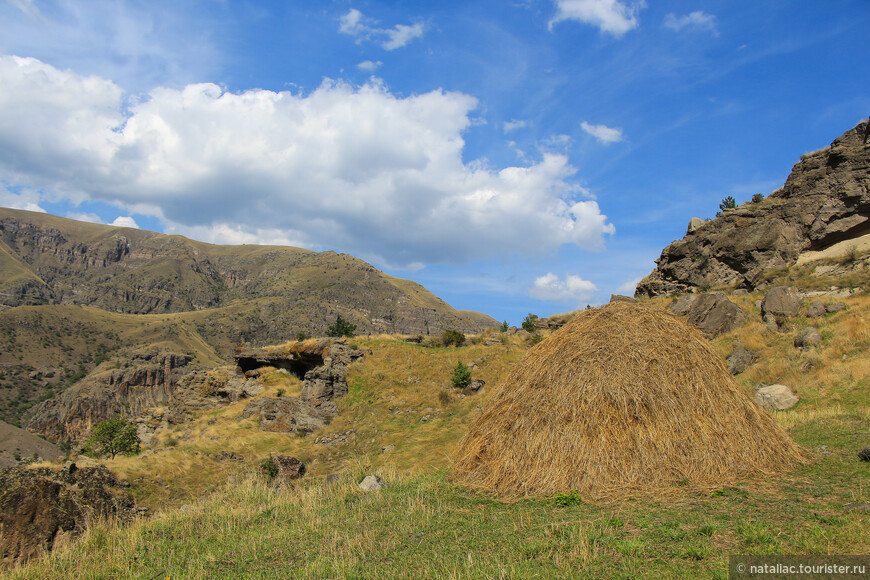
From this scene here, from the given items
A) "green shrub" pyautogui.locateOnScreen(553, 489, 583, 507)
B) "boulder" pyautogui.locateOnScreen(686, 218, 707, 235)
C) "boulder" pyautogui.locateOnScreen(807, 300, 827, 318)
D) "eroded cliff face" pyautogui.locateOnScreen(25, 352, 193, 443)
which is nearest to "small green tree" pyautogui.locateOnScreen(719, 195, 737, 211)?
"boulder" pyautogui.locateOnScreen(686, 218, 707, 235)

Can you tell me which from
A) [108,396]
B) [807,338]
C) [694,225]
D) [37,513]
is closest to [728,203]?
[694,225]

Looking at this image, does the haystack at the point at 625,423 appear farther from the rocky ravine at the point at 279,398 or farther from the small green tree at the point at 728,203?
the small green tree at the point at 728,203

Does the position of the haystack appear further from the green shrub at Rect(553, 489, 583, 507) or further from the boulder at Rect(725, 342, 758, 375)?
the boulder at Rect(725, 342, 758, 375)

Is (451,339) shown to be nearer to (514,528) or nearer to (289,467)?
(289,467)

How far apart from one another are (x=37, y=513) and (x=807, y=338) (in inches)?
1003

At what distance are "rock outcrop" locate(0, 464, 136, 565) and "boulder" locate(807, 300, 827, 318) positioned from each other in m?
27.7

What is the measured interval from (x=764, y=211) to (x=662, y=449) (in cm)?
3154

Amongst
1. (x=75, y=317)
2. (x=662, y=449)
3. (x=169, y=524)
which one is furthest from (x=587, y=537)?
(x=75, y=317)

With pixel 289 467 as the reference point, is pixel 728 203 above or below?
above

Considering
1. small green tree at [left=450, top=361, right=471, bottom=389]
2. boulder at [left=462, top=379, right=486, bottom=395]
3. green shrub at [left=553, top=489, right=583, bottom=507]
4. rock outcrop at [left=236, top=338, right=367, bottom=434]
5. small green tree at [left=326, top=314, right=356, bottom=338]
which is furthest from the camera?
small green tree at [left=326, top=314, right=356, bottom=338]

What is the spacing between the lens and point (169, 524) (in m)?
9.26

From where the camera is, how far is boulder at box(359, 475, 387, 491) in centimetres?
1114

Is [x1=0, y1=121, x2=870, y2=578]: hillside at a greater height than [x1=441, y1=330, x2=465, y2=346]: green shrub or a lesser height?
lesser

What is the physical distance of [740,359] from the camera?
750 inches
